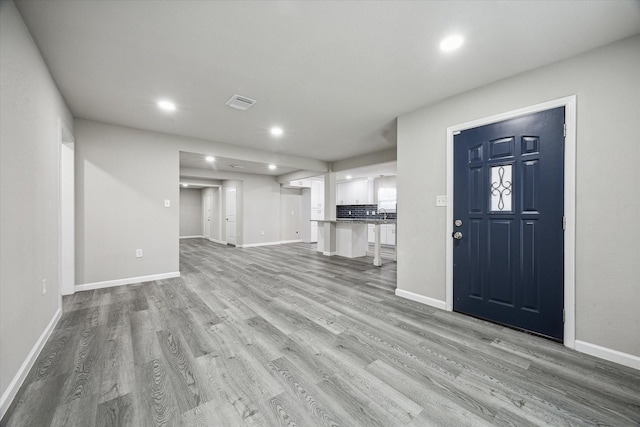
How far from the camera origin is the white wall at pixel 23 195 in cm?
149

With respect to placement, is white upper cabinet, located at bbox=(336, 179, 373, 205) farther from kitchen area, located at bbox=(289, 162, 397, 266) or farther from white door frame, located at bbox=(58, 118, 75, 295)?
white door frame, located at bbox=(58, 118, 75, 295)

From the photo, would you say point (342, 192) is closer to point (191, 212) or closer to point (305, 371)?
point (191, 212)

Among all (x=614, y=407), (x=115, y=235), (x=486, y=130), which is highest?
(x=486, y=130)

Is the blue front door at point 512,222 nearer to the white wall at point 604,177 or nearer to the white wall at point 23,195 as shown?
the white wall at point 604,177

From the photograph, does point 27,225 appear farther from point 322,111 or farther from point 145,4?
point 322,111

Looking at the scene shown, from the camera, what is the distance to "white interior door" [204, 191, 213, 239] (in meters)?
10.1

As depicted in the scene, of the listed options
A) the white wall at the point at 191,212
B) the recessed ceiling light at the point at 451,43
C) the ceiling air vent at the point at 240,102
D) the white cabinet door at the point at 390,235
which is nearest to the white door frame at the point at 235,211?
the white wall at the point at 191,212

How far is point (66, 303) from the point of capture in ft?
10.2

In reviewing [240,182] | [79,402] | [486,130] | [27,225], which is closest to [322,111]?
[486,130]

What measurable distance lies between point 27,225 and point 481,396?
10.9 feet

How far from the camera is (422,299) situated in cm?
315

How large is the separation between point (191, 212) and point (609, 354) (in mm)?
11716

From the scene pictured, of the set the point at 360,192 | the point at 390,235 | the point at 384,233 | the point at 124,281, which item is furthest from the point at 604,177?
the point at 360,192

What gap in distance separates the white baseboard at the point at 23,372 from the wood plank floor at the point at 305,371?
4cm
